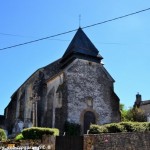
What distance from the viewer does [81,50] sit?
1288 inches

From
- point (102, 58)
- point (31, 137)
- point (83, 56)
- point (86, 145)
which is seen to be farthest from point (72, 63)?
point (86, 145)

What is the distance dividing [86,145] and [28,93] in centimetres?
2116

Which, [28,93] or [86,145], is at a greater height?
[28,93]

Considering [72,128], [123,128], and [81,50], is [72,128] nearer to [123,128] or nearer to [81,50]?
[81,50]

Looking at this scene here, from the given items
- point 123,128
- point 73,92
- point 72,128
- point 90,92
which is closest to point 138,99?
point 90,92

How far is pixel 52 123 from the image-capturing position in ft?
99.9

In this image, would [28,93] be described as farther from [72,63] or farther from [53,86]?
[72,63]

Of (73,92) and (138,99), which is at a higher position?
(138,99)

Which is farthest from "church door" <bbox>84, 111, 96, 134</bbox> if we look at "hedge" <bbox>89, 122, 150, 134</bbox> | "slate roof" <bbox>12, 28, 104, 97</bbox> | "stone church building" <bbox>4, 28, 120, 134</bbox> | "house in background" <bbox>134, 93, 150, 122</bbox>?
"house in background" <bbox>134, 93, 150, 122</bbox>

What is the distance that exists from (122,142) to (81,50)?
19201 mm

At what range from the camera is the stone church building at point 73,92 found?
3012 cm

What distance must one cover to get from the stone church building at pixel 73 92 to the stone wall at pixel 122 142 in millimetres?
14636

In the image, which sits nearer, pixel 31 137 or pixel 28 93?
pixel 31 137

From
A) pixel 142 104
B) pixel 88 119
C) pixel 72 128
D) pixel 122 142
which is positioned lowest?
pixel 122 142
